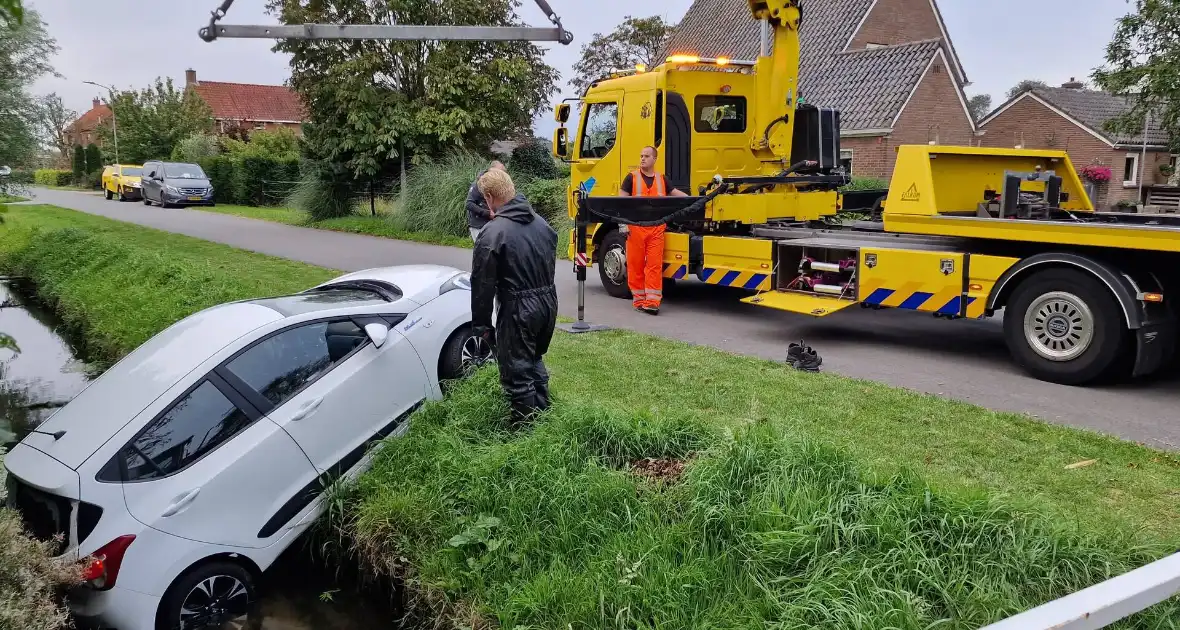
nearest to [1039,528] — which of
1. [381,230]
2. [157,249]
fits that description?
[157,249]

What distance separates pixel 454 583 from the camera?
4289 mm

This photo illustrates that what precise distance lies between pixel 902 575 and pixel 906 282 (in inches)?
202

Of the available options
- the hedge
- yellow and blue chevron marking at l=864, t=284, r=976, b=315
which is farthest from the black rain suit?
the hedge

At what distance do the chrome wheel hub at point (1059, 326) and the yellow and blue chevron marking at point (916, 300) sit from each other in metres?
0.59

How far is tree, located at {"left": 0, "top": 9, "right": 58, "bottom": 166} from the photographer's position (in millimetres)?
10383

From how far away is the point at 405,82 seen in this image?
2262cm

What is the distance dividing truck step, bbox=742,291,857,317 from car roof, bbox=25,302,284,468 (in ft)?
17.1

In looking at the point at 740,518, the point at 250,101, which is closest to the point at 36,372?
the point at 740,518

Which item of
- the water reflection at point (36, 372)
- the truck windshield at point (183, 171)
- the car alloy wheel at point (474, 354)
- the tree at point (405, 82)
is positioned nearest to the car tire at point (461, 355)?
the car alloy wheel at point (474, 354)

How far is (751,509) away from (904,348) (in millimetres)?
5088

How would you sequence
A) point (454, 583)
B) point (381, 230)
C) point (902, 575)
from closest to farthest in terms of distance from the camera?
point (902, 575) < point (454, 583) < point (381, 230)

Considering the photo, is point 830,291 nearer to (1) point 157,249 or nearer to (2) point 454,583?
(2) point 454,583

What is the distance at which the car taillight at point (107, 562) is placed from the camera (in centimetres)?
425

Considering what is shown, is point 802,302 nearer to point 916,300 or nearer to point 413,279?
point 916,300
